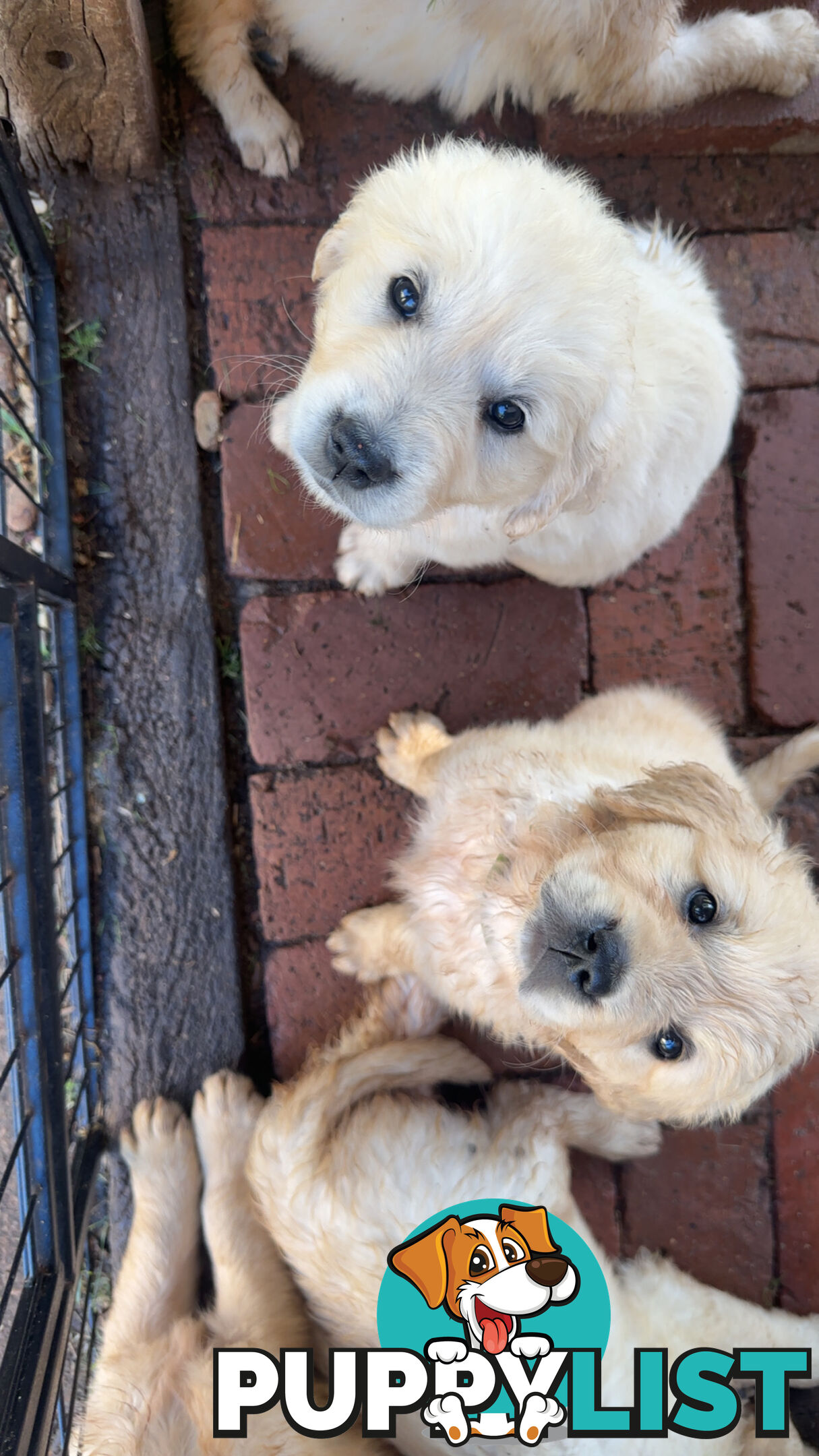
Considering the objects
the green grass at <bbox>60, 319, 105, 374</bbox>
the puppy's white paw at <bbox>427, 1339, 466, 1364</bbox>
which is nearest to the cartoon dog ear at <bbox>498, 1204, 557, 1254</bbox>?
the puppy's white paw at <bbox>427, 1339, 466, 1364</bbox>

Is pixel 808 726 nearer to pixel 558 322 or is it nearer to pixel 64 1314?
pixel 558 322

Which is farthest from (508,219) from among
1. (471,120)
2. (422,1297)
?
(422,1297)

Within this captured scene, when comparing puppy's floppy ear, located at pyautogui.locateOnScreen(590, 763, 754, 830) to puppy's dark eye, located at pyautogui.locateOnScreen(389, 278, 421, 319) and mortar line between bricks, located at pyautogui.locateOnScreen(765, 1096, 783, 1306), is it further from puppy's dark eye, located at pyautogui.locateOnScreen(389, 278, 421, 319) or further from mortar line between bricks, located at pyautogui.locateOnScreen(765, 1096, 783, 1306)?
mortar line between bricks, located at pyautogui.locateOnScreen(765, 1096, 783, 1306)

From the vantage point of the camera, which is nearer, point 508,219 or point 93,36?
point 508,219

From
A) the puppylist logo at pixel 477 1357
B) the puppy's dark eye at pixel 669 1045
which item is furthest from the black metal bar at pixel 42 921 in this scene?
the puppy's dark eye at pixel 669 1045

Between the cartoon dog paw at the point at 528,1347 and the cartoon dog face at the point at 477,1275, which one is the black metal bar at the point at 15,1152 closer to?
the cartoon dog face at the point at 477,1275

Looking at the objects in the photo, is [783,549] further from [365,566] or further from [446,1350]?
[446,1350]
